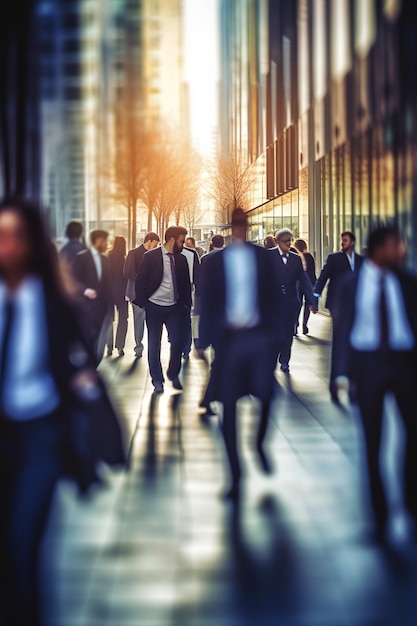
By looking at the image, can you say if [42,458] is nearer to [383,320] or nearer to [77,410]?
[77,410]

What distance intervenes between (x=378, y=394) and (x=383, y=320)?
0.42 meters

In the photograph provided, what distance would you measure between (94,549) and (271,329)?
2318 mm

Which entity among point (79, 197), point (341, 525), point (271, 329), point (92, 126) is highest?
point (92, 126)

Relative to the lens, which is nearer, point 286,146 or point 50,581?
point 50,581

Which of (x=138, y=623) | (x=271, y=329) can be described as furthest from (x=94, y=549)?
(x=271, y=329)

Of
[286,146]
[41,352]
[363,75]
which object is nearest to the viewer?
[41,352]

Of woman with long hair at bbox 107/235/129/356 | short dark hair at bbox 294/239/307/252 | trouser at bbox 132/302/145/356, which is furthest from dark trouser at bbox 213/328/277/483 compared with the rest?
short dark hair at bbox 294/239/307/252

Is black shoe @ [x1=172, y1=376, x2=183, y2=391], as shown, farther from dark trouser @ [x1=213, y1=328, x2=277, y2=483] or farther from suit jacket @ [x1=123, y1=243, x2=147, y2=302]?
dark trouser @ [x1=213, y1=328, x2=277, y2=483]

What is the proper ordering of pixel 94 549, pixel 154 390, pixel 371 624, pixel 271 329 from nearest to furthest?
pixel 371 624
pixel 94 549
pixel 271 329
pixel 154 390

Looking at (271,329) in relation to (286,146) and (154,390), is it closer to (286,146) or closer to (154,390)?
(154,390)

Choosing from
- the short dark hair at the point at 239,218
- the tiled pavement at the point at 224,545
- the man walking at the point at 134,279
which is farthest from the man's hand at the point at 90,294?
the man walking at the point at 134,279

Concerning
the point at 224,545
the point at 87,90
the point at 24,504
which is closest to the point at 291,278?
the point at 87,90

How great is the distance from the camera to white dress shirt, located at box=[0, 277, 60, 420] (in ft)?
12.9

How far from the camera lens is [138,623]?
4426 millimetres
